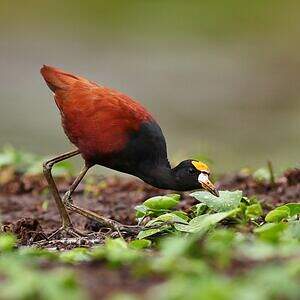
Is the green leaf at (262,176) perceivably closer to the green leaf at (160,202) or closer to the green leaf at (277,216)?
the green leaf at (160,202)

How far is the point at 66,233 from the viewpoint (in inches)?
363

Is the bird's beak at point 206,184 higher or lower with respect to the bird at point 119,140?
lower

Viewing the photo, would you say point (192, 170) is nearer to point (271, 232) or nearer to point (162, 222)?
point (162, 222)

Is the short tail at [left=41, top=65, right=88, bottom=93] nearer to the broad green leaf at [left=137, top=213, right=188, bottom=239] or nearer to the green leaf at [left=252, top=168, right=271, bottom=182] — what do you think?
the broad green leaf at [left=137, top=213, right=188, bottom=239]

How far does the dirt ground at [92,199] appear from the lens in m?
9.02

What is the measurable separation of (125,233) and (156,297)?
3.42 m

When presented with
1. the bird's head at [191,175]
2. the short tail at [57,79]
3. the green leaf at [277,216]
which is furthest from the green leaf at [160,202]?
the short tail at [57,79]

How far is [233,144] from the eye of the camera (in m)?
16.4

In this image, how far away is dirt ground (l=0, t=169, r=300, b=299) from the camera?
9023mm

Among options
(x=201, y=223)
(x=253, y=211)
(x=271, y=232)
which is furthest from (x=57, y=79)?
(x=271, y=232)

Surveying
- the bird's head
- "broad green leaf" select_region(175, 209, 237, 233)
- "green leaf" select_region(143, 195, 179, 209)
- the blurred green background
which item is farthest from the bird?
the blurred green background

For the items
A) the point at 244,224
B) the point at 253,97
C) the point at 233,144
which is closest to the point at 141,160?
the point at 244,224

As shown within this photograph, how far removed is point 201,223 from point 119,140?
56.2 inches

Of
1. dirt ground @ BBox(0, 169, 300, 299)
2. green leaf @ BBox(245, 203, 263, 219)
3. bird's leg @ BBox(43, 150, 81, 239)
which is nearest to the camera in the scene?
green leaf @ BBox(245, 203, 263, 219)
